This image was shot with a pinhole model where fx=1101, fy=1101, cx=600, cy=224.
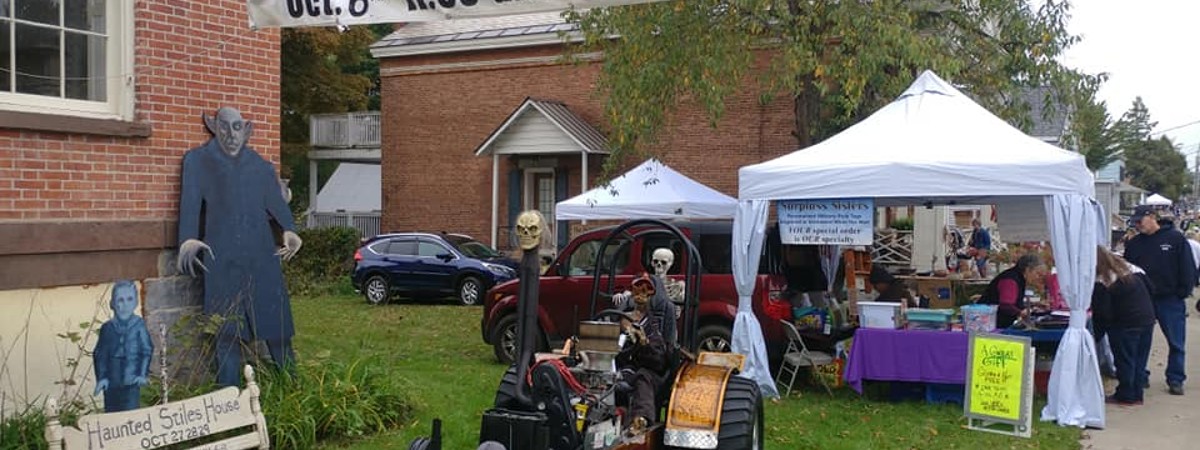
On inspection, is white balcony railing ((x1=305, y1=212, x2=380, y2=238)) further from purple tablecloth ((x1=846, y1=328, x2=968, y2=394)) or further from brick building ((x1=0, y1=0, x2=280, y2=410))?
brick building ((x1=0, y1=0, x2=280, y2=410))

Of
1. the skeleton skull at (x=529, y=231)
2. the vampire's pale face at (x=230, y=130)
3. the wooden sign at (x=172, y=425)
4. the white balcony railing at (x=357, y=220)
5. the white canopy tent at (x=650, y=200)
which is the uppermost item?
the vampire's pale face at (x=230, y=130)

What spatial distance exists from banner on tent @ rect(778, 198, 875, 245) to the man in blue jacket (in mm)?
3018

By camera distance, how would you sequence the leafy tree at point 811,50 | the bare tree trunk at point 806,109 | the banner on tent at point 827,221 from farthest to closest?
the bare tree trunk at point 806,109
the leafy tree at point 811,50
the banner on tent at point 827,221

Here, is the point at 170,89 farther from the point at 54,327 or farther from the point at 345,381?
the point at 345,381

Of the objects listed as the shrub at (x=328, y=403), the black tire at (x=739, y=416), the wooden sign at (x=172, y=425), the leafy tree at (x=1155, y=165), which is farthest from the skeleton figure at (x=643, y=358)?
the leafy tree at (x=1155, y=165)

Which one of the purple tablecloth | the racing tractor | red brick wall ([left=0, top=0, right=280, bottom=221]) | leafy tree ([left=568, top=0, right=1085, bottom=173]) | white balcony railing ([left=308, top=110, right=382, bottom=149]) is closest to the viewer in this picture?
the racing tractor

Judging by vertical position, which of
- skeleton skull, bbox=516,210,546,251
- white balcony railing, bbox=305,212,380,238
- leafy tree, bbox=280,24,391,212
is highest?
leafy tree, bbox=280,24,391,212

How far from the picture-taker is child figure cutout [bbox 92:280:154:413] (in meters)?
7.48

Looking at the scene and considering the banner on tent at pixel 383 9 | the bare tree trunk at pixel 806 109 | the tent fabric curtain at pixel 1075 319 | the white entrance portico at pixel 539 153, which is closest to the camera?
the banner on tent at pixel 383 9

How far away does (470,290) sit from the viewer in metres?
20.7

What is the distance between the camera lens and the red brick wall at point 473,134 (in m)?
23.8

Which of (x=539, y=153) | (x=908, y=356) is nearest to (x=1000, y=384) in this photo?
(x=908, y=356)

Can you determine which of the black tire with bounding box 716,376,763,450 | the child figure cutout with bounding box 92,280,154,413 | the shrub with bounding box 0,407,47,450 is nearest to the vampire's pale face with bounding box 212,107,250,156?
the child figure cutout with bounding box 92,280,154,413

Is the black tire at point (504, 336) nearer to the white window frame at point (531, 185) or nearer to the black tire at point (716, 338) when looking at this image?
the black tire at point (716, 338)
